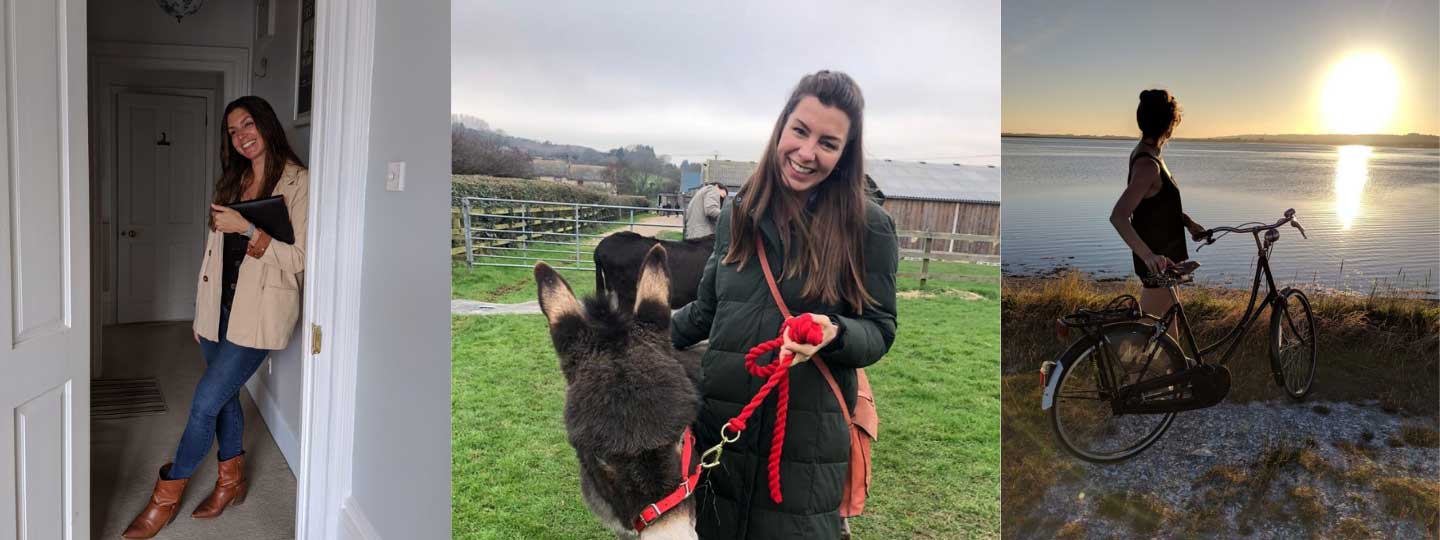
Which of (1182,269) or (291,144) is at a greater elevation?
(291,144)

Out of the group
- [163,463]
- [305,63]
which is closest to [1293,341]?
[305,63]

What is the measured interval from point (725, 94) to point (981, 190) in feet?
1.37

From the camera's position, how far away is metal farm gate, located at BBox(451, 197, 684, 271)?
1525 millimetres

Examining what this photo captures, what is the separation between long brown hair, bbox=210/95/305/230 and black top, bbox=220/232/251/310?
15cm

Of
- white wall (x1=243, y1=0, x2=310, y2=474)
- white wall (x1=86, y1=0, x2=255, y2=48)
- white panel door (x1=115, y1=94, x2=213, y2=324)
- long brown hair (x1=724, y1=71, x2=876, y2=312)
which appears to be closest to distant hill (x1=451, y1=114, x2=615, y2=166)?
long brown hair (x1=724, y1=71, x2=876, y2=312)

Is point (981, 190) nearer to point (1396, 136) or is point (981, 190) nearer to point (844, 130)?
point (844, 130)

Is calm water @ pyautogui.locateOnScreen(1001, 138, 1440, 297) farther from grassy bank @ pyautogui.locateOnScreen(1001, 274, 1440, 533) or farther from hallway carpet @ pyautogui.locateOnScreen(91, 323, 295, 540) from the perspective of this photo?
hallway carpet @ pyautogui.locateOnScreen(91, 323, 295, 540)

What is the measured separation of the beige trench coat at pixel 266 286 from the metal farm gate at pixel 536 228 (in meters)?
1.36

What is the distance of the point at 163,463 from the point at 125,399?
1.21 meters

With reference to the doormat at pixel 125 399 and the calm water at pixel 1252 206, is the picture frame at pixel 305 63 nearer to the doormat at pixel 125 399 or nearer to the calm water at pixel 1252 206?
the doormat at pixel 125 399

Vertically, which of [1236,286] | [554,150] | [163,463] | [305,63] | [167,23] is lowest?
[163,463]

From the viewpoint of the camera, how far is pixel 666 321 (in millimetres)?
1502

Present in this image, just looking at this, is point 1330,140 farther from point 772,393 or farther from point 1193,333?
point 772,393

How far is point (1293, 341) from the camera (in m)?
0.93
